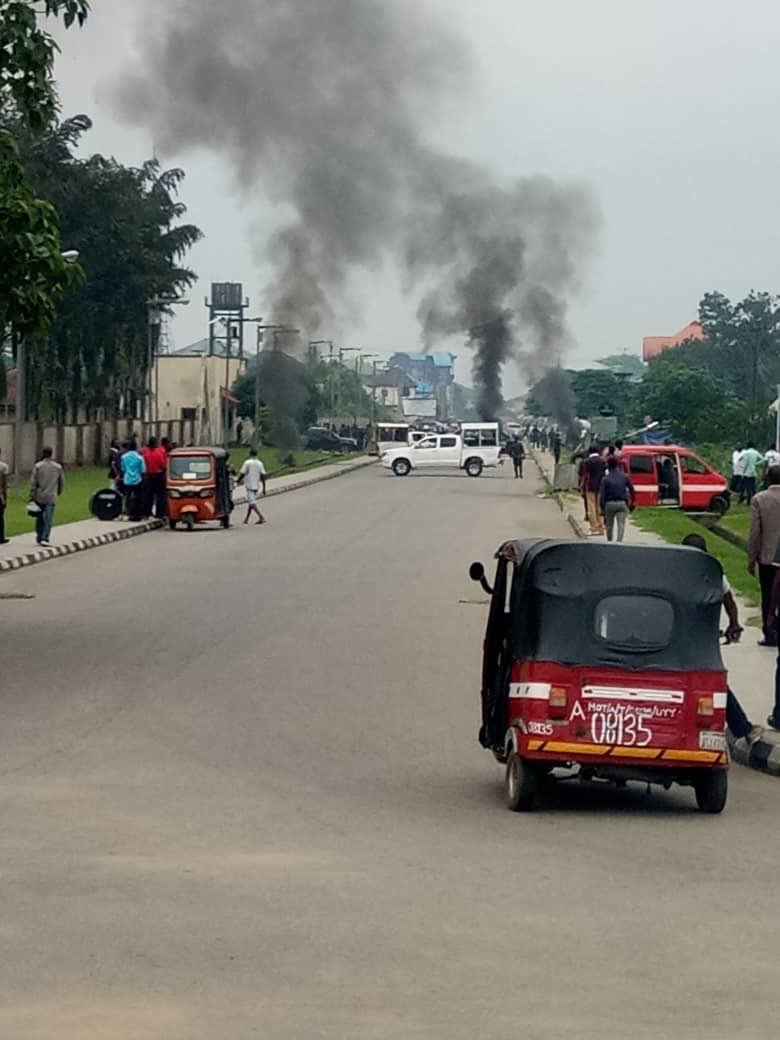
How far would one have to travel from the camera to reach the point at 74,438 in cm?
7219

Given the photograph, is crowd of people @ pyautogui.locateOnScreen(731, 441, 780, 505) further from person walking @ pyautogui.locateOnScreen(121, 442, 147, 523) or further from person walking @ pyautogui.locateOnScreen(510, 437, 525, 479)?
person walking @ pyautogui.locateOnScreen(510, 437, 525, 479)

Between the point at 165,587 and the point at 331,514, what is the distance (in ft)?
64.8

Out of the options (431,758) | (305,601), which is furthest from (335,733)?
(305,601)

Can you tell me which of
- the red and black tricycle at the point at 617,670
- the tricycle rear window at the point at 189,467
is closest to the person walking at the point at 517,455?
the tricycle rear window at the point at 189,467

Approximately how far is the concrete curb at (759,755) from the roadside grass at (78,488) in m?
24.1

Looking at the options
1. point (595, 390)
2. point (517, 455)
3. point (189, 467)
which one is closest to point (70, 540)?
point (189, 467)

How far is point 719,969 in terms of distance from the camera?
6.99 meters

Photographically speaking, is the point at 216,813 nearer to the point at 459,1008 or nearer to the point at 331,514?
the point at 459,1008

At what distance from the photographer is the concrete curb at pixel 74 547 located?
2988 centimetres

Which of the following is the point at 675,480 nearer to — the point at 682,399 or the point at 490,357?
the point at 682,399

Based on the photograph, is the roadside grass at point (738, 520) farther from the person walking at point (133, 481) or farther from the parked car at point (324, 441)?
the parked car at point (324, 441)

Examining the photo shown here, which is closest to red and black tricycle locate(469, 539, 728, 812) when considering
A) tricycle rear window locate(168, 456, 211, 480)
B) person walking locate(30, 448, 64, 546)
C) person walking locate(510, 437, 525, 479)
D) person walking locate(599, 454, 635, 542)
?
person walking locate(599, 454, 635, 542)

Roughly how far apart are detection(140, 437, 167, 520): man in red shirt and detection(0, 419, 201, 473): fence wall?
51.3 ft

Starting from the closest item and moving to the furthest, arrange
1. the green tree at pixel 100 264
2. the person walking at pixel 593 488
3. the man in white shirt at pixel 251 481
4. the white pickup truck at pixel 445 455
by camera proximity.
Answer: the person walking at pixel 593 488 < the man in white shirt at pixel 251 481 < the green tree at pixel 100 264 < the white pickup truck at pixel 445 455
